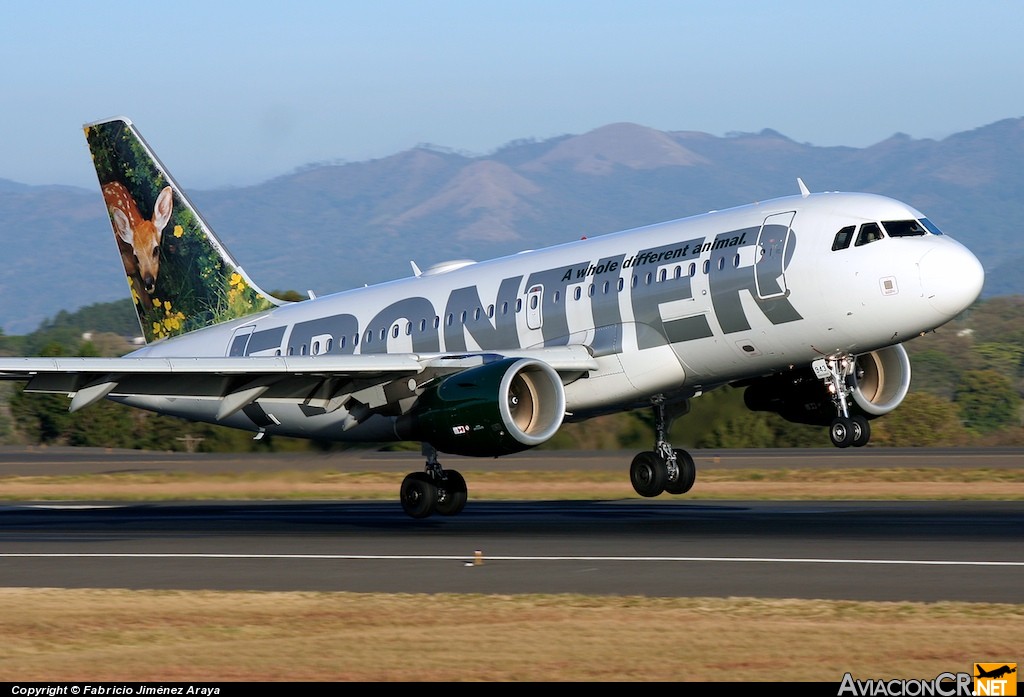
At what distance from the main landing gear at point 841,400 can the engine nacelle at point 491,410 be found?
5030 mm

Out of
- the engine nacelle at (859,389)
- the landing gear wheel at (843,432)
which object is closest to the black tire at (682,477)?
the engine nacelle at (859,389)

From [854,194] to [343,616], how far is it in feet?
49.0

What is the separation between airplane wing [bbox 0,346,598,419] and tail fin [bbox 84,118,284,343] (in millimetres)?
7699

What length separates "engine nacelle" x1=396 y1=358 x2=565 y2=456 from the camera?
2633 cm

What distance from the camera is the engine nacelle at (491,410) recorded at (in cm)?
2633

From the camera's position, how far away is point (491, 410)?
26281 millimetres

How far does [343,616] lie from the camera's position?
16391 millimetres

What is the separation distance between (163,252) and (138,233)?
94 centimetres

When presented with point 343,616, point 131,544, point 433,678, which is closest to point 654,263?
point 131,544

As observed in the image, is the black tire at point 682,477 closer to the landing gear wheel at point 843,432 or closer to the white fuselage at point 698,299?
the white fuselage at point 698,299

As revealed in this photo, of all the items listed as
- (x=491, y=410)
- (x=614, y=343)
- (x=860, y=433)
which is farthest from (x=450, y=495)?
(x=860, y=433)

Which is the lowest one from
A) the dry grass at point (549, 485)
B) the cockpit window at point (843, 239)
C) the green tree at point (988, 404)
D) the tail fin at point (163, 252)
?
the green tree at point (988, 404)

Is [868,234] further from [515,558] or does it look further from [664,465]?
[515,558]

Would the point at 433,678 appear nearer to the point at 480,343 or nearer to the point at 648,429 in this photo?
the point at 480,343
